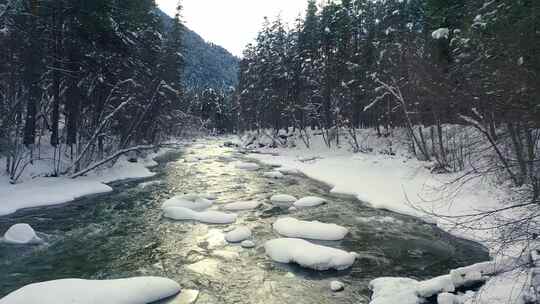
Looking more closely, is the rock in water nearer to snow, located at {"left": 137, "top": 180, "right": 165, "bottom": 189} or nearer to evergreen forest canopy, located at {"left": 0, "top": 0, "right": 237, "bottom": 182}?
evergreen forest canopy, located at {"left": 0, "top": 0, "right": 237, "bottom": 182}

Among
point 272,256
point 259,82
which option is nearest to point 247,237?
point 272,256

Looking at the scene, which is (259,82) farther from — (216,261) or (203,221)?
(216,261)

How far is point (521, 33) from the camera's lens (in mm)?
6402

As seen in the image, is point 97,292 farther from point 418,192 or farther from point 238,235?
Answer: point 418,192

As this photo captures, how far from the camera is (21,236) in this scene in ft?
32.1

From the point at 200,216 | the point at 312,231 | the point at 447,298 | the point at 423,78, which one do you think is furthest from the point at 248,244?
the point at 423,78

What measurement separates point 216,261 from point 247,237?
1.91 meters

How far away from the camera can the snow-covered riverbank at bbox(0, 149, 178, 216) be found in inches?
548

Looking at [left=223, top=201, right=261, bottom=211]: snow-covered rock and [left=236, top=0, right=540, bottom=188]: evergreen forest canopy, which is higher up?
[left=236, top=0, right=540, bottom=188]: evergreen forest canopy

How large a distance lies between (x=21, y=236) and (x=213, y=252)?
5.07 metres

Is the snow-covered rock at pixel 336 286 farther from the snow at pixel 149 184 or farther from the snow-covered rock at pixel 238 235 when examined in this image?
the snow at pixel 149 184

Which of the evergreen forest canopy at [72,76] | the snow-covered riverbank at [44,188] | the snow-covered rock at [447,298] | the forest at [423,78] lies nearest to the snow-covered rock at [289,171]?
the forest at [423,78]

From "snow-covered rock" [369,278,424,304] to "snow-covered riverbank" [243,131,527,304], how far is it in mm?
34

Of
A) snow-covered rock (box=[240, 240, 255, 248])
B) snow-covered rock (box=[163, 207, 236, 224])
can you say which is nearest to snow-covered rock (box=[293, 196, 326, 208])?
snow-covered rock (box=[163, 207, 236, 224])
